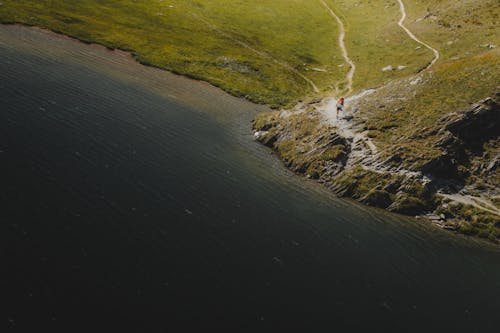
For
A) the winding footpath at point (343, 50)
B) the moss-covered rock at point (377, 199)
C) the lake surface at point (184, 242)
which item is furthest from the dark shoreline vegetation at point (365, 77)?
the lake surface at point (184, 242)

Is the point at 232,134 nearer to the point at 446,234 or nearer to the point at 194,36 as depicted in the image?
the point at 446,234

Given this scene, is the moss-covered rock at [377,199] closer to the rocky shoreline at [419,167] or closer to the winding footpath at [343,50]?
the rocky shoreline at [419,167]

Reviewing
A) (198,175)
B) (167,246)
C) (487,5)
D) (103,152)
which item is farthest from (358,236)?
(487,5)

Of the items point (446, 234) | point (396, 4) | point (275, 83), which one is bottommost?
point (446, 234)

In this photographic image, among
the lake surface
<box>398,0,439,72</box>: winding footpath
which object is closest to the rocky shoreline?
the lake surface

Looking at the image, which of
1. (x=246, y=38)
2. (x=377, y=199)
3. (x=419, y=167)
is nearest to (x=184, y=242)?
(x=377, y=199)

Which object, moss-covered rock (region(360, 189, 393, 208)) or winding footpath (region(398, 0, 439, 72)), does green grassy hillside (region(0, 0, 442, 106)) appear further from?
moss-covered rock (region(360, 189, 393, 208))

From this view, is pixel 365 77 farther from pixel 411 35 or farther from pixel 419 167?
pixel 419 167
